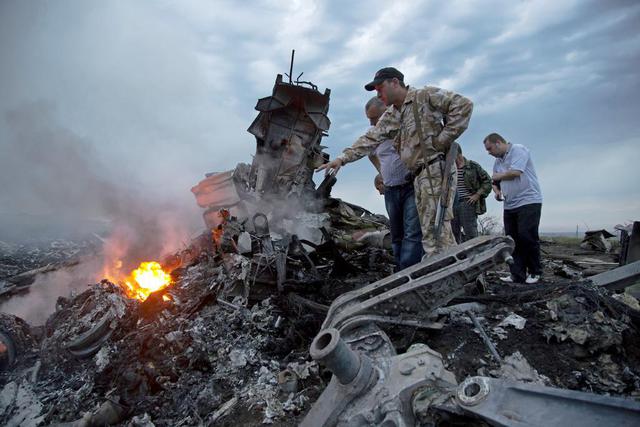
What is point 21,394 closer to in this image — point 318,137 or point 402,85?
point 402,85

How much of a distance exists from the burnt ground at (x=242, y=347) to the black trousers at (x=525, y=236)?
30 centimetres

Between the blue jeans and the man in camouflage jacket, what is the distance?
229 mm

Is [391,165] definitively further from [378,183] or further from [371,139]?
[378,183]

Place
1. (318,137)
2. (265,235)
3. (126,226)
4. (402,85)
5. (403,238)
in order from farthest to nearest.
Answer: (126,226)
(318,137)
(265,235)
(403,238)
(402,85)

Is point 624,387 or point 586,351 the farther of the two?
point 586,351

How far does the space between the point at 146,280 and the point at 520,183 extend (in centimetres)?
614

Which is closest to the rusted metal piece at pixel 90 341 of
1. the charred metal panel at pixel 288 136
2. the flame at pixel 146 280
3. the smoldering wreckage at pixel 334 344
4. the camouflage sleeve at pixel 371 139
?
the smoldering wreckage at pixel 334 344

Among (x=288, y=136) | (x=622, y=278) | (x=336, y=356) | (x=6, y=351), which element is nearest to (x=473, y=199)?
(x=622, y=278)

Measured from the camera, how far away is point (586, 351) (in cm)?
246

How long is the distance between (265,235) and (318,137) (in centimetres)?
559

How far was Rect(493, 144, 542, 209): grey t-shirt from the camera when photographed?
397 centimetres

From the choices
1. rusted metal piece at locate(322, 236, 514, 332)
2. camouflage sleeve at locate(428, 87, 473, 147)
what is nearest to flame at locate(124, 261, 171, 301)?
rusted metal piece at locate(322, 236, 514, 332)

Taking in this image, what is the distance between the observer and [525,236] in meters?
3.96

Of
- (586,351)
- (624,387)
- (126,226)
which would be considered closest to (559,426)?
(624,387)
